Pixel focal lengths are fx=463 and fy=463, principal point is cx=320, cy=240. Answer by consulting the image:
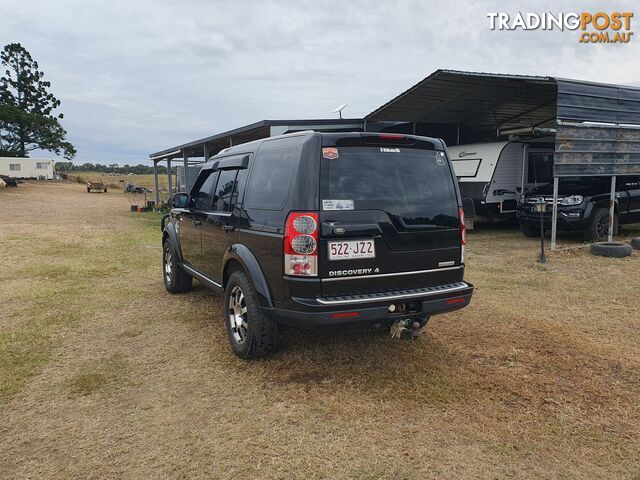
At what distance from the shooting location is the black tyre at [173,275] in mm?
6387

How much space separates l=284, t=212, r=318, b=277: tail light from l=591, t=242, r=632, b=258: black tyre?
7.65 metres

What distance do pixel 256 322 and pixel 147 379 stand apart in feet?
3.42

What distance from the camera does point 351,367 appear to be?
3.98m

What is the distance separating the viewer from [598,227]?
33.7ft

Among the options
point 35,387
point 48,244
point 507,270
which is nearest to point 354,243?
point 35,387

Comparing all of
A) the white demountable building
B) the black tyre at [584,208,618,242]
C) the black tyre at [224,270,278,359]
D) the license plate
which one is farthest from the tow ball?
the white demountable building

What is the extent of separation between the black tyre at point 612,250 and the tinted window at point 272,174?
754 centimetres

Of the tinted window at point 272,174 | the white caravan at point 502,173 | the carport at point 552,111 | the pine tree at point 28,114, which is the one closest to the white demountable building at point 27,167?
the pine tree at point 28,114

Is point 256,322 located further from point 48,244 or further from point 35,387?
point 48,244

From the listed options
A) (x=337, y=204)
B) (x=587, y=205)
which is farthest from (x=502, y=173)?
(x=337, y=204)

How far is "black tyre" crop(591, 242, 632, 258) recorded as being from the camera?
8.59 metres

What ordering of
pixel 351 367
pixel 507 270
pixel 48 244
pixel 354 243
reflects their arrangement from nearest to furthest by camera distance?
pixel 354 243 → pixel 351 367 → pixel 507 270 → pixel 48 244

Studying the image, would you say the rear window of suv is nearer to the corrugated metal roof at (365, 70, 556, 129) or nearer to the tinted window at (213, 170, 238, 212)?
the tinted window at (213, 170, 238, 212)

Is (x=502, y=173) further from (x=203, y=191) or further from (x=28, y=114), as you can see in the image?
(x=28, y=114)
